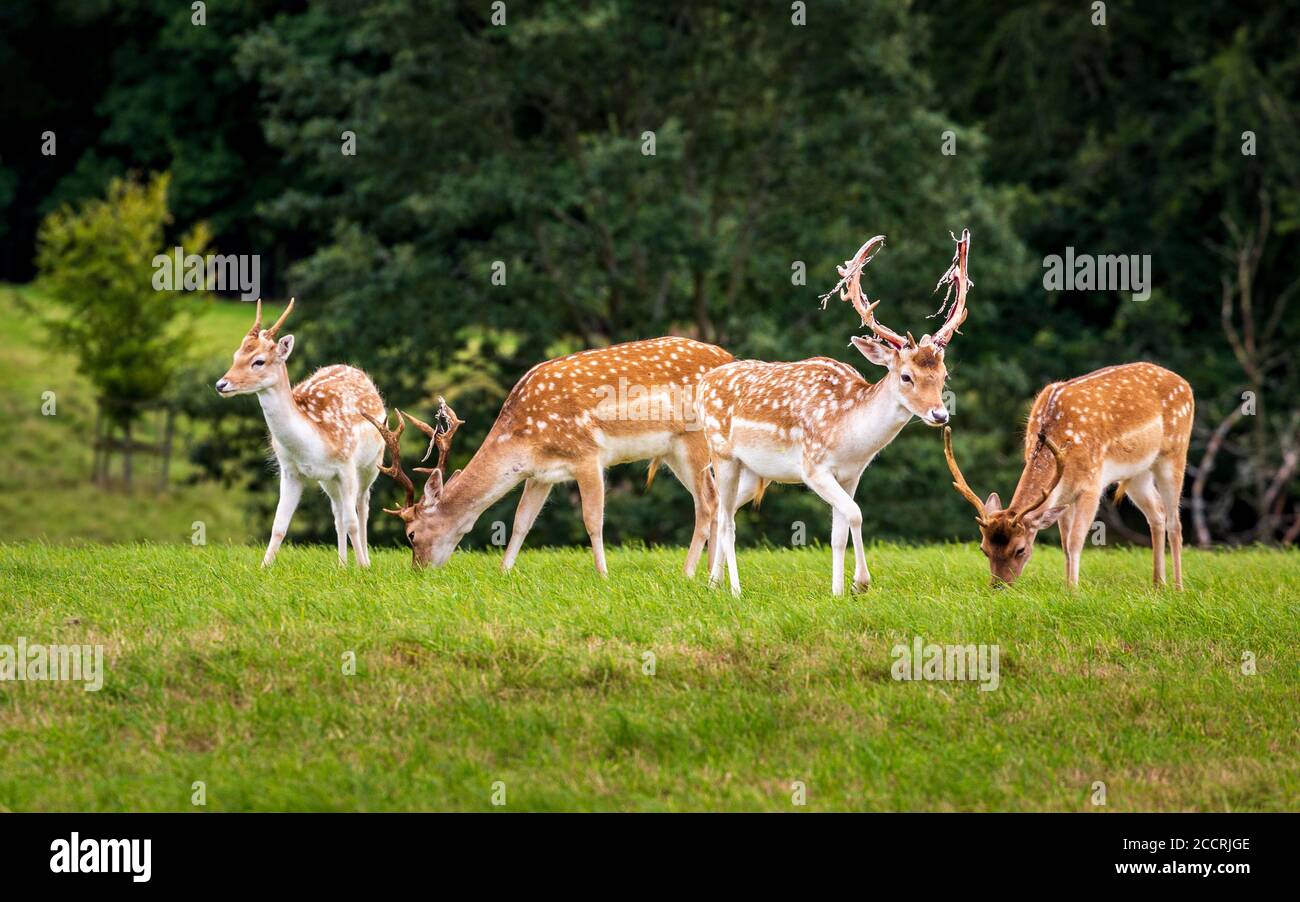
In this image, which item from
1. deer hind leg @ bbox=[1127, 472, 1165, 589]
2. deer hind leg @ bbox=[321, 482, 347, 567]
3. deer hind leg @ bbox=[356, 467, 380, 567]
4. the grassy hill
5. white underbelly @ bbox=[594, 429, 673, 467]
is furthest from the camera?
the grassy hill

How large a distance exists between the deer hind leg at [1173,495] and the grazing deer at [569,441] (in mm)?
3021

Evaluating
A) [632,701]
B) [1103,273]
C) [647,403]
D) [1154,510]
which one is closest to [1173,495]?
[1154,510]

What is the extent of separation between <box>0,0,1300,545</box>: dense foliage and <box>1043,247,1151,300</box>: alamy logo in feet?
1.07

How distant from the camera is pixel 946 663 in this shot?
8938 mm

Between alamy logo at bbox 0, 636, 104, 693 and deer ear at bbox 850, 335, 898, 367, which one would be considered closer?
alamy logo at bbox 0, 636, 104, 693

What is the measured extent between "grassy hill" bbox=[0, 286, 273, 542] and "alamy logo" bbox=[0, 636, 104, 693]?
50.8 feet

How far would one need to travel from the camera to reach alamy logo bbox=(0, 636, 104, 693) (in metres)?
8.60

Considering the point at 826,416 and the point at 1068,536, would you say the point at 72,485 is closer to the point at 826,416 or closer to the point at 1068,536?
the point at 826,416

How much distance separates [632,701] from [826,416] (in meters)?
2.46

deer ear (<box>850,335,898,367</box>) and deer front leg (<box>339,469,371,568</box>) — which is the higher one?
deer ear (<box>850,335,898,367</box>)

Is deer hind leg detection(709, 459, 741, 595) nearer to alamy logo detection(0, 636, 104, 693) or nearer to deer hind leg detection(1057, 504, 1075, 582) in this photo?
deer hind leg detection(1057, 504, 1075, 582)

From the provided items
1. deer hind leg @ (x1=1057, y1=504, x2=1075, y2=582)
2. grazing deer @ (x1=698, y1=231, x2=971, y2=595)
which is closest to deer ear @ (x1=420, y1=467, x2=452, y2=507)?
grazing deer @ (x1=698, y1=231, x2=971, y2=595)
